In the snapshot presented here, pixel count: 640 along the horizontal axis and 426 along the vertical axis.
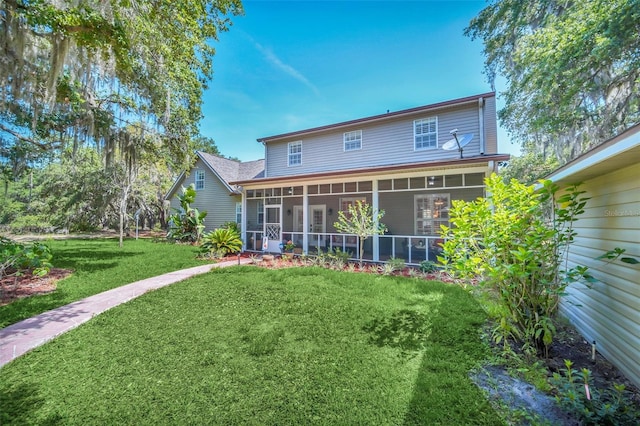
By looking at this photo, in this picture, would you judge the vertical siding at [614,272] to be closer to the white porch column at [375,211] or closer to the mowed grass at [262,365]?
the mowed grass at [262,365]

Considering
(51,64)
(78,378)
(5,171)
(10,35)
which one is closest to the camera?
(78,378)

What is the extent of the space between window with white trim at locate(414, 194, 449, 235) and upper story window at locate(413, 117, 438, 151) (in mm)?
2105

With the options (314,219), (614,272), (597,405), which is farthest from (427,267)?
(314,219)

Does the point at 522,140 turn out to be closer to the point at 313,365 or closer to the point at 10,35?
the point at 313,365

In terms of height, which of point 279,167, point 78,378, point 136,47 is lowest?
point 78,378

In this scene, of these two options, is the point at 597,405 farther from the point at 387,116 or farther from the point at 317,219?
the point at 317,219

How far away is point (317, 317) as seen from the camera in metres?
4.49

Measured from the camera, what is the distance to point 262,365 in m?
3.17

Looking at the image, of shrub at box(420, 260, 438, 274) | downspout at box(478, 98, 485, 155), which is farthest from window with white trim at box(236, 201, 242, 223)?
downspout at box(478, 98, 485, 155)

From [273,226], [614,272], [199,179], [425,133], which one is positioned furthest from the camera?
[199,179]

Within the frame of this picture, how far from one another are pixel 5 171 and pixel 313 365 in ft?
48.8

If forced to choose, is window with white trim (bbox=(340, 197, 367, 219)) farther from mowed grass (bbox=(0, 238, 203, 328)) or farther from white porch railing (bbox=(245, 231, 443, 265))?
mowed grass (bbox=(0, 238, 203, 328))

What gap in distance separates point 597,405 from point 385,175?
743 cm

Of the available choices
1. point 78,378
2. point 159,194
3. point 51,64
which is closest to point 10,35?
point 51,64
